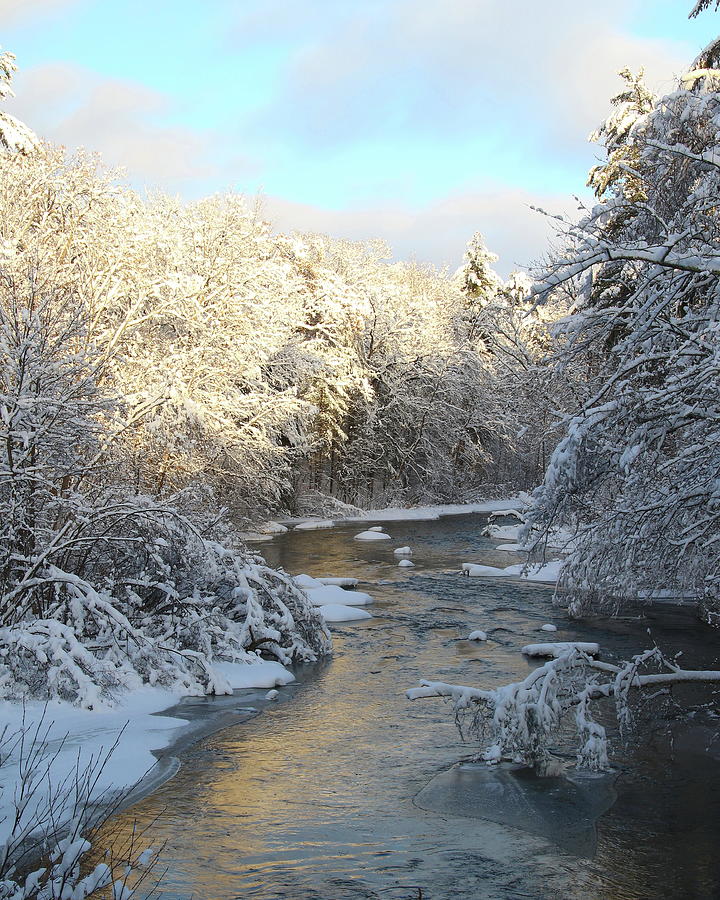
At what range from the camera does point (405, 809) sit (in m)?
7.93

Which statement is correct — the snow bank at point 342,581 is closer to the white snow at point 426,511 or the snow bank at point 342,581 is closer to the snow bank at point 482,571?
the snow bank at point 482,571

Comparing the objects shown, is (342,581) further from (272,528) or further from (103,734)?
(272,528)

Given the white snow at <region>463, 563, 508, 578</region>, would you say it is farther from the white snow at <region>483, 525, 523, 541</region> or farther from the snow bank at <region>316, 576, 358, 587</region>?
the white snow at <region>483, 525, 523, 541</region>

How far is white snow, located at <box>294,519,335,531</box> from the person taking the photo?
106 feet

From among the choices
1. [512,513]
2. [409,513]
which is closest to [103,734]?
[512,513]

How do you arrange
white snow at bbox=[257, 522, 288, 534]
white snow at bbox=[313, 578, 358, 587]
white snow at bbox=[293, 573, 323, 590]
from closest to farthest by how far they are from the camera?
1. white snow at bbox=[293, 573, 323, 590]
2. white snow at bbox=[313, 578, 358, 587]
3. white snow at bbox=[257, 522, 288, 534]

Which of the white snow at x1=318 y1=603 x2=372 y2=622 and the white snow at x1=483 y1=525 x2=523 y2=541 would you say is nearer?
the white snow at x1=318 y1=603 x2=372 y2=622

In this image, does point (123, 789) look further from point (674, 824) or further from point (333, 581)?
point (333, 581)

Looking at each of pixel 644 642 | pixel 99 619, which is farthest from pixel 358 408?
pixel 99 619

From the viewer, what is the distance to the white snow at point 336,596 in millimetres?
17578

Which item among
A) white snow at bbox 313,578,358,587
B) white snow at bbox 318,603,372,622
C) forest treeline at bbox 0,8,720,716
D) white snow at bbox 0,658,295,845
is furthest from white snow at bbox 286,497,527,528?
white snow at bbox 0,658,295,845

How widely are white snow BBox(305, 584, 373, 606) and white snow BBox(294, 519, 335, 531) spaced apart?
13983mm

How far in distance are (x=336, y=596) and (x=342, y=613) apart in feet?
3.45

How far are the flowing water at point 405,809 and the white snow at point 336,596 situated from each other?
14.4 ft
